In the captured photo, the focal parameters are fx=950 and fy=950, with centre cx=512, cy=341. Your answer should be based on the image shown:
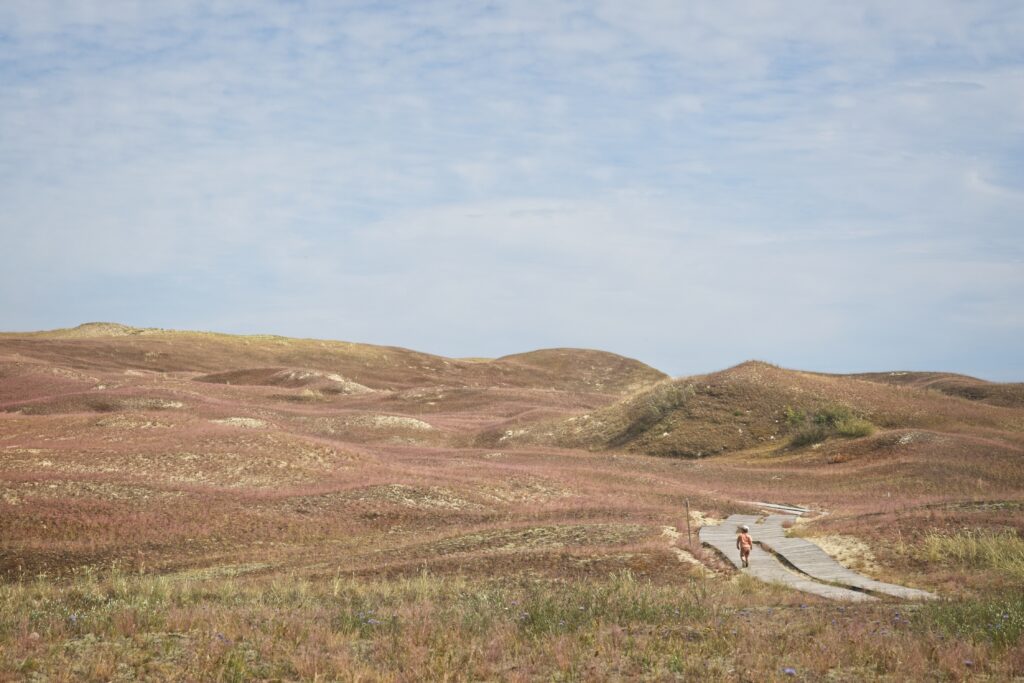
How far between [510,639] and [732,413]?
52.1 meters

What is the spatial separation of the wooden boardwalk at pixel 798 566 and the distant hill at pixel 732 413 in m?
30.3

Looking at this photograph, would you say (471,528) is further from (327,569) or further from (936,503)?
(936,503)

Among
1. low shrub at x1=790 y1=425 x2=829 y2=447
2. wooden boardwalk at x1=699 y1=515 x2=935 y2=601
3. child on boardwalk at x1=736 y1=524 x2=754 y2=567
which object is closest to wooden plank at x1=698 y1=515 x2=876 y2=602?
wooden boardwalk at x1=699 y1=515 x2=935 y2=601

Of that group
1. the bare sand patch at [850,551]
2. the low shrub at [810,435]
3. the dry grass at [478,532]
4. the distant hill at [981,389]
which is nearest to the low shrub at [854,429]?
the low shrub at [810,435]

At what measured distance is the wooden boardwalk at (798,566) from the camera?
17.6 m

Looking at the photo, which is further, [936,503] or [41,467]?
[41,467]

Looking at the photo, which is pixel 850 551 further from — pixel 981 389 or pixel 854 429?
pixel 981 389

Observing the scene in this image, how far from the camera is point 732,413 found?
6172 cm

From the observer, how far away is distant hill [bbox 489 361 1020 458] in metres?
58.5

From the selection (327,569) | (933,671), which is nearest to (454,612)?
(933,671)

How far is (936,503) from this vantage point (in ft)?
94.3

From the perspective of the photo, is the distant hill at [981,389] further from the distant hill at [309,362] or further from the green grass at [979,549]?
the green grass at [979,549]

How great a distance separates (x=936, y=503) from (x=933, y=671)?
2028 cm

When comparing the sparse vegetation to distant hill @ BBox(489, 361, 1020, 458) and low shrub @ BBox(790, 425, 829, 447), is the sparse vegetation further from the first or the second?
distant hill @ BBox(489, 361, 1020, 458)
